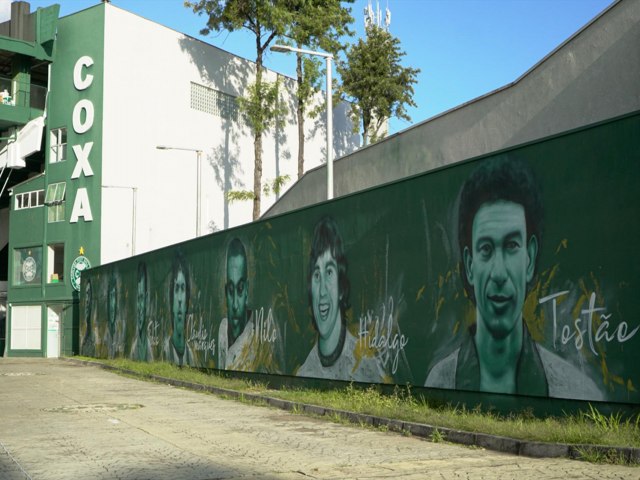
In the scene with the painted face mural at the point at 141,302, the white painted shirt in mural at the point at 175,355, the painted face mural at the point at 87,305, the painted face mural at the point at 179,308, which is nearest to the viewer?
the white painted shirt in mural at the point at 175,355

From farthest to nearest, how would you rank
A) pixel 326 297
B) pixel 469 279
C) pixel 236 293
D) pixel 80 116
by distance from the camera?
pixel 80 116 → pixel 236 293 → pixel 326 297 → pixel 469 279

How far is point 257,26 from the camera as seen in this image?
43344 millimetres

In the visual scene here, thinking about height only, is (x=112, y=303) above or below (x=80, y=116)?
below

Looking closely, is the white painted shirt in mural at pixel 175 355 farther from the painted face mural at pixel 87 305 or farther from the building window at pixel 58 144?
the building window at pixel 58 144

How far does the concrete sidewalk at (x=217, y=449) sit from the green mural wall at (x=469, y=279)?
1657 millimetres

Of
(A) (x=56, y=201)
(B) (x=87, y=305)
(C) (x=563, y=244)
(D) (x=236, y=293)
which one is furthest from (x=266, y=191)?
(C) (x=563, y=244)

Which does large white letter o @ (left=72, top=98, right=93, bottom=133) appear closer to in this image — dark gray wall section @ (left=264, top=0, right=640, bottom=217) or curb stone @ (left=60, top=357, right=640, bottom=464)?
dark gray wall section @ (left=264, top=0, right=640, bottom=217)

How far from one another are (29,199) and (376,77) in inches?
844

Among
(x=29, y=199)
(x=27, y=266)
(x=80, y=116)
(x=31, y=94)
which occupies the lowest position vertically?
(x=27, y=266)

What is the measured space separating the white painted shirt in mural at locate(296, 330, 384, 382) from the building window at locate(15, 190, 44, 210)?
33.0 metres

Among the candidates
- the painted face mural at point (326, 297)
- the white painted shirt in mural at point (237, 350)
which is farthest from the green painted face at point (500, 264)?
the white painted shirt in mural at point (237, 350)

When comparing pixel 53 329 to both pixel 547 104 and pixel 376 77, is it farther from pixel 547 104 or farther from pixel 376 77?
pixel 547 104

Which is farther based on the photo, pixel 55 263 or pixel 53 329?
pixel 55 263

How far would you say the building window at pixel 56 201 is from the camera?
43312mm
